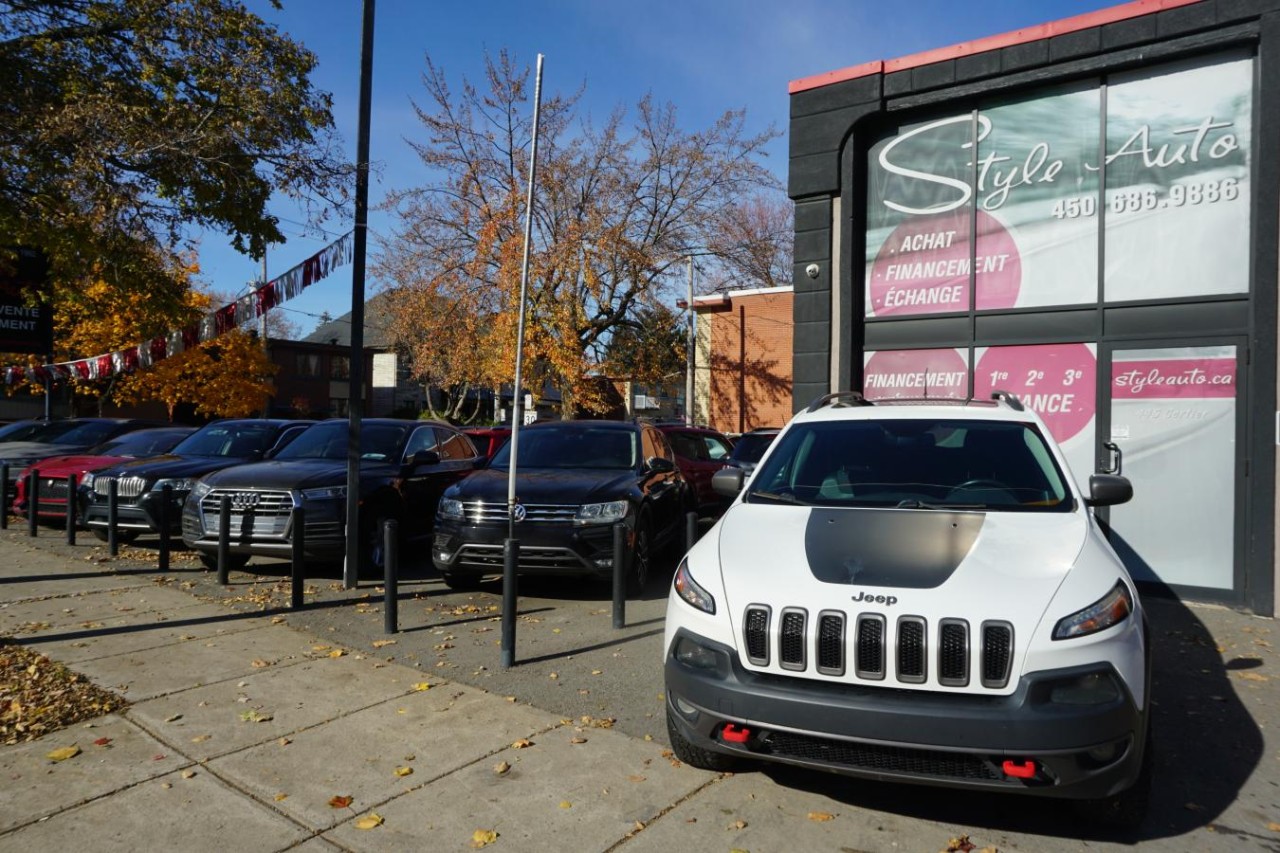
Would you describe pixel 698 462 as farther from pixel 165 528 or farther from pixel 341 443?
pixel 165 528

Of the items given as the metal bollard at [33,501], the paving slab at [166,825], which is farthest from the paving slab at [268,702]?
the metal bollard at [33,501]

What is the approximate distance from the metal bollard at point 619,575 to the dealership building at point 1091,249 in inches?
156

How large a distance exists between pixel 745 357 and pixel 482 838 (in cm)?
2574

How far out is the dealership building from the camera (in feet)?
25.0

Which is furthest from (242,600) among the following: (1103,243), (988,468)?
(1103,243)

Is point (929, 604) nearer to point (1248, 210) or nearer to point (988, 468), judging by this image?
point (988, 468)

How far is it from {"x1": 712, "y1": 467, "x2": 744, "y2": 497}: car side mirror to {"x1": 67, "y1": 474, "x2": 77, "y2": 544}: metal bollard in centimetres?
917

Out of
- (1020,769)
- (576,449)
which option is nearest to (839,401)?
(1020,769)

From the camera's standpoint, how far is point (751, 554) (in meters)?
3.88

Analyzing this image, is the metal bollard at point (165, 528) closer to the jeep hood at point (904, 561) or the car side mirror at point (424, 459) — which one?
the car side mirror at point (424, 459)

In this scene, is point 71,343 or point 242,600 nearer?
point 242,600

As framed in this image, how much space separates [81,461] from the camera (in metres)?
11.7

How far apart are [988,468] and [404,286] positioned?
2490 cm

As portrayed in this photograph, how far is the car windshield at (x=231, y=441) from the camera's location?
37.2ft
